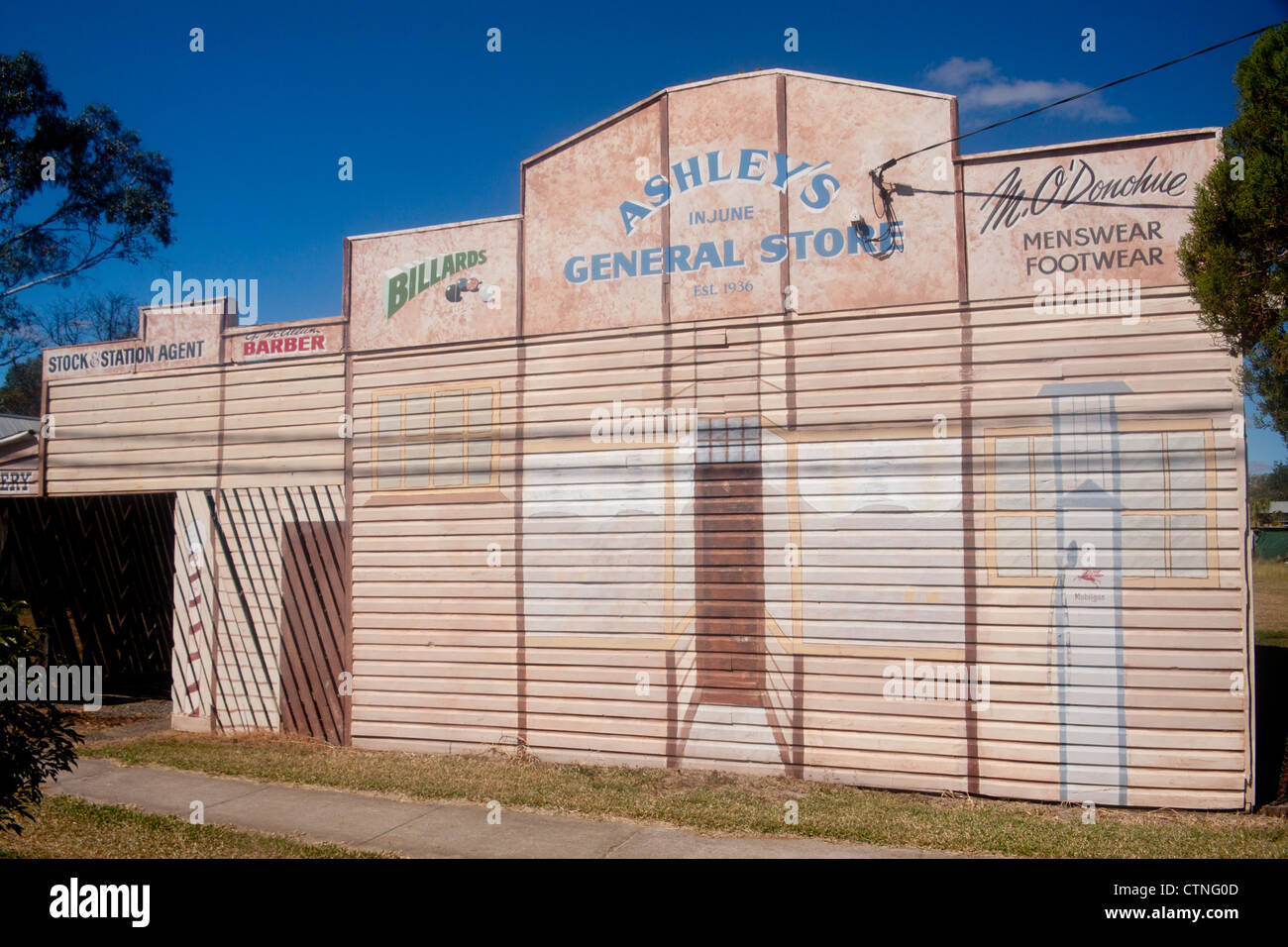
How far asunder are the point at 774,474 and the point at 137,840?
21.7ft

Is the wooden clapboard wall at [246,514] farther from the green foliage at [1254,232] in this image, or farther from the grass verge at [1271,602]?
the grass verge at [1271,602]

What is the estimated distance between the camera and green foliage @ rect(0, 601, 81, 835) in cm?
568

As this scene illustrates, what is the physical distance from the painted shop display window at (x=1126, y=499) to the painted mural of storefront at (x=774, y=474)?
0.03m

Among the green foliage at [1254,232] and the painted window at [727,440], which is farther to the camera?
the painted window at [727,440]

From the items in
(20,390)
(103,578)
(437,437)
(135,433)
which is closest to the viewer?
(437,437)

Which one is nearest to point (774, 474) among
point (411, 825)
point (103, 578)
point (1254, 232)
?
point (1254, 232)

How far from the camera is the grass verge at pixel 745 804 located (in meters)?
7.47

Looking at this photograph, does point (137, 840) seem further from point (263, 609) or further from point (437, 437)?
point (437, 437)

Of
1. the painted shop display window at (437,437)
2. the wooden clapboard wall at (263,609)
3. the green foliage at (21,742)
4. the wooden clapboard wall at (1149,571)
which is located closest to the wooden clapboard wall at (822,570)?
the wooden clapboard wall at (1149,571)

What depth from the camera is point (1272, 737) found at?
9734 mm
